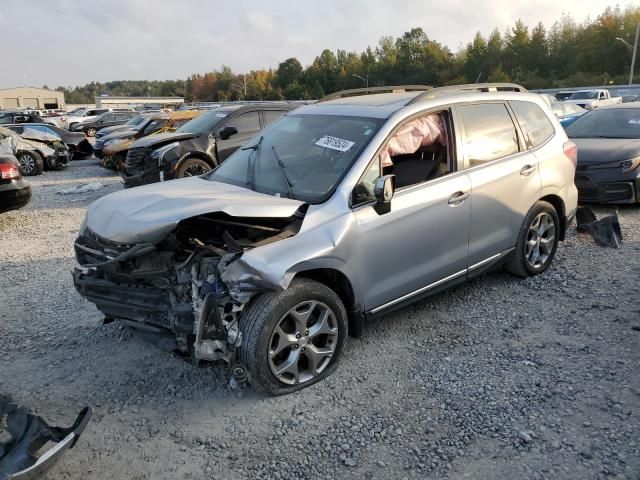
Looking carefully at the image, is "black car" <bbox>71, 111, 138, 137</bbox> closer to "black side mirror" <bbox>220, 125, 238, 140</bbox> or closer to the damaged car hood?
the damaged car hood

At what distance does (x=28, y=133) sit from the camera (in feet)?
50.6

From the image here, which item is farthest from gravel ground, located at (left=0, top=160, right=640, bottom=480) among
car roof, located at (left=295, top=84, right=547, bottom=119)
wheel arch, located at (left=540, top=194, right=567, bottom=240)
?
car roof, located at (left=295, top=84, right=547, bottom=119)

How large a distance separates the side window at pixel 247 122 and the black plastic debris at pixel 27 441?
26.3ft

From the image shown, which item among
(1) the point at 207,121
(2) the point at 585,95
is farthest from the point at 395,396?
(2) the point at 585,95

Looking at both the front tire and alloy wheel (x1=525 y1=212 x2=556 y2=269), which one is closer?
the front tire

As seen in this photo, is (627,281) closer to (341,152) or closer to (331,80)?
(341,152)

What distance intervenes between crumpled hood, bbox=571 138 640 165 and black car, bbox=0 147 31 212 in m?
8.62

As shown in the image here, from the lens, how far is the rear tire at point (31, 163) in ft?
46.5

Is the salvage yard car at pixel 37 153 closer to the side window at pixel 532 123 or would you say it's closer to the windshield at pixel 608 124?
the side window at pixel 532 123

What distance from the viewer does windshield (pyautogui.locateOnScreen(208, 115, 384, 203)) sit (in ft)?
12.2

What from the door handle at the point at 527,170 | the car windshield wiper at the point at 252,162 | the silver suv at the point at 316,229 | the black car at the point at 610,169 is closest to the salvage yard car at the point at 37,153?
the car windshield wiper at the point at 252,162

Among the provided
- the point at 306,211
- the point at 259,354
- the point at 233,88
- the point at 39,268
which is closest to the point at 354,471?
the point at 259,354

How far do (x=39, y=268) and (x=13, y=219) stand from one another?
365 cm

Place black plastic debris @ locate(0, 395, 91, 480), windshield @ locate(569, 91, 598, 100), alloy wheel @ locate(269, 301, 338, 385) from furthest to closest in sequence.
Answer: windshield @ locate(569, 91, 598, 100) → alloy wheel @ locate(269, 301, 338, 385) → black plastic debris @ locate(0, 395, 91, 480)
